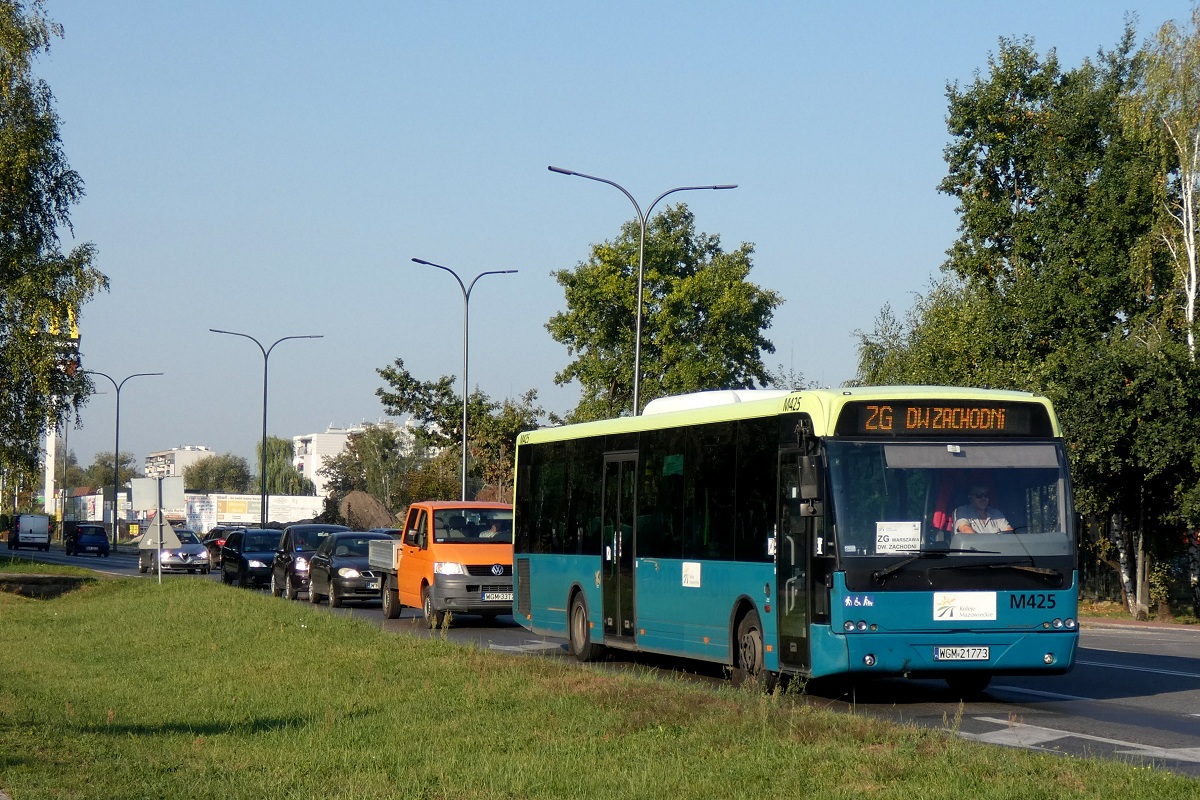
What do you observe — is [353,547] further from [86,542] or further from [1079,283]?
[86,542]

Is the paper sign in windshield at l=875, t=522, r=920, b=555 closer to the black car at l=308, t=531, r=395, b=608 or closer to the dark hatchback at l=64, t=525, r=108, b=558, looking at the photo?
the black car at l=308, t=531, r=395, b=608

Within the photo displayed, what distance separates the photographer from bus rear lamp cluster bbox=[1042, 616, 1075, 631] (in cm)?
1394

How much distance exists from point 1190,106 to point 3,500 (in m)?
31.1

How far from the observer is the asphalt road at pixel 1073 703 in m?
11.6

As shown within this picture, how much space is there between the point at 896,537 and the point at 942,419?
131 cm

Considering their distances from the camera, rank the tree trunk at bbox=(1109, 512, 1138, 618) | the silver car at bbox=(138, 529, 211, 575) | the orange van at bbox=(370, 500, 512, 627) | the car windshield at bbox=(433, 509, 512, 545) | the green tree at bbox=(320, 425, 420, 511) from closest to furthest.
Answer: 1. the orange van at bbox=(370, 500, 512, 627)
2. the car windshield at bbox=(433, 509, 512, 545)
3. the tree trunk at bbox=(1109, 512, 1138, 618)
4. the silver car at bbox=(138, 529, 211, 575)
5. the green tree at bbox=(320, 425, 420, 511)

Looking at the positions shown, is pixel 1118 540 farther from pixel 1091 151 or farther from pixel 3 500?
pixel 3 500

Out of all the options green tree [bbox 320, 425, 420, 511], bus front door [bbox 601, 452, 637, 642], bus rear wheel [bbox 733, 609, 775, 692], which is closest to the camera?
bus rear wheel [bbox 733, 609, 775, 692]

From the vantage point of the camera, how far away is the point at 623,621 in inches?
728

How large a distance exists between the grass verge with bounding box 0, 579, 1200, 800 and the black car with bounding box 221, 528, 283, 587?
71.9ft

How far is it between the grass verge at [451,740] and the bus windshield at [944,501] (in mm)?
1892

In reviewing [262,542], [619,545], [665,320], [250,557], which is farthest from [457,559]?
[665,320]

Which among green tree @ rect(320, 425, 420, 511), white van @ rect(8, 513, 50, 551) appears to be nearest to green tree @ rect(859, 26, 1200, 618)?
white van @ rect(8, 513, 50, 551)

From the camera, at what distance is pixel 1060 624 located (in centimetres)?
1398
